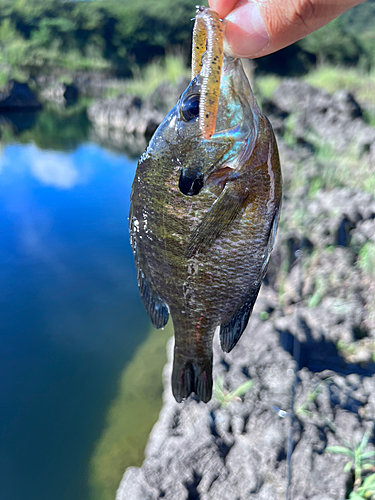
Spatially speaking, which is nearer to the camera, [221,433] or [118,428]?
[221,433]

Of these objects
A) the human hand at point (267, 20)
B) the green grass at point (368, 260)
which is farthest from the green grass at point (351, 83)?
the human hand at point (267, 20)

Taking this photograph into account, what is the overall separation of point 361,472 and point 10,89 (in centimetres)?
1770

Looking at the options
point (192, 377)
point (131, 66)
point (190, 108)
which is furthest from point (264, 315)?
point (131, 66)

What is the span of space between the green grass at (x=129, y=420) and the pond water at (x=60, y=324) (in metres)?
0.09

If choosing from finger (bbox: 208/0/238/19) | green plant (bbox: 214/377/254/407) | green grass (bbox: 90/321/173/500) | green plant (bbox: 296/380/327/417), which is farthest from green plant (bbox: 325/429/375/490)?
finger (bbox: 208/0/238/19)

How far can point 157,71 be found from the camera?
51.5ft

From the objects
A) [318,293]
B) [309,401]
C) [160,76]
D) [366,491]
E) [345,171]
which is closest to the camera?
[366,491]

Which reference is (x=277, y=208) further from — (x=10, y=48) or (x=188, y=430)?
(x=10, y=48)

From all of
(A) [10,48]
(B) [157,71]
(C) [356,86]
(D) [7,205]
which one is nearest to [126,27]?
(A) [10,48]

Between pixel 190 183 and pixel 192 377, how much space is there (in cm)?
59

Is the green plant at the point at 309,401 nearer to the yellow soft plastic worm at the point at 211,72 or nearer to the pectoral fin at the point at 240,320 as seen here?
the pectoral fin at the point at 240,320

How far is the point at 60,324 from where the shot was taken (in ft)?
12.6

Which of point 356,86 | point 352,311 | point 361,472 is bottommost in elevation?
point 361,472

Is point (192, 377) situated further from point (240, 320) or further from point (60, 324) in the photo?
point (60, 324)
